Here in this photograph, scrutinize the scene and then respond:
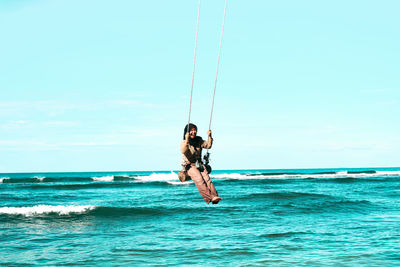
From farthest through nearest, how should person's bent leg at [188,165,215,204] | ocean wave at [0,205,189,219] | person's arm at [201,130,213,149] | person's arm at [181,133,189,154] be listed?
ocean wave at [0,205,189,219], person's bent leg at [188,165,215,204], person's arm at [201,130,213,149], person's arm at [181,133,189,154]

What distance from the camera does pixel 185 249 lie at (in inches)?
522

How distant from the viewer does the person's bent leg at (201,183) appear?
905cm

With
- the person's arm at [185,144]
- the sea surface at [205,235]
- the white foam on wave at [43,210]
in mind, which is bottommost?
the white foam on wave at [43,210]

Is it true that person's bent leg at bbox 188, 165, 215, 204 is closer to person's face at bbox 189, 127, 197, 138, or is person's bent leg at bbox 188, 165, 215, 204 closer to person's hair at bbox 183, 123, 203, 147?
person's hair at bbox 183, 123, 203, 147

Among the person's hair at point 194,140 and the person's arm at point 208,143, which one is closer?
the person's hair at point 194,140

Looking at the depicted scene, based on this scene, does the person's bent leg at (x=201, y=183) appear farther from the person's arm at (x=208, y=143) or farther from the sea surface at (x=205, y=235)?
the sea surface at (x=205, y=235)

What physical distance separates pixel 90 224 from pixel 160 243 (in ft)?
21.1

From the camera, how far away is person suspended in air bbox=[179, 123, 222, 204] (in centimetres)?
875

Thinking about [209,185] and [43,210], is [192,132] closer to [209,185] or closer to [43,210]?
[209,185]

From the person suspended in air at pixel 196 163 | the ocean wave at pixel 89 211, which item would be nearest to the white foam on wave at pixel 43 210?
the ocean wave at pixel 89 211

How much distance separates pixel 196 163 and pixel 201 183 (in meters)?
0.48

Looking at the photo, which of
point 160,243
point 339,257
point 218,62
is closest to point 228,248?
point 160,243

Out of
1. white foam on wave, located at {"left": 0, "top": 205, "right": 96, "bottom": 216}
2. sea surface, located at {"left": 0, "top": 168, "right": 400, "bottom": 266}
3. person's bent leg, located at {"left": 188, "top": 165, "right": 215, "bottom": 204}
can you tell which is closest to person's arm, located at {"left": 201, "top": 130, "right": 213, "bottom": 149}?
person's bent leg, located at {"left": 188, "top": 165, "right": 215, "bottom": 204}

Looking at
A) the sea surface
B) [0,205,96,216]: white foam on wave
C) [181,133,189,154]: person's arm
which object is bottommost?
[0,205,96,216]: white foam on wave
